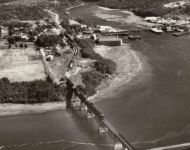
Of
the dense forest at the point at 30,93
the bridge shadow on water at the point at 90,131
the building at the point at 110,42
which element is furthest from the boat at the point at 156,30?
the bridge shadow on water at the point at 90,131

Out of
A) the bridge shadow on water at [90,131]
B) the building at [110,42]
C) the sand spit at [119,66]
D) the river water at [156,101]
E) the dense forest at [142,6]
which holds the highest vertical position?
the dense forest at [142,6]

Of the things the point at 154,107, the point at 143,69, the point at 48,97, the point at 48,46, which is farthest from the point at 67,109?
the point at 48,46

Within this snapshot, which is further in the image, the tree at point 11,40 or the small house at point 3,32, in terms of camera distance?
the small house at point 3,32

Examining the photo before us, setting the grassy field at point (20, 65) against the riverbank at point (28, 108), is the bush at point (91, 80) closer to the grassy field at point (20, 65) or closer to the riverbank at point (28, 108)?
the riverbank at point (28, 108)

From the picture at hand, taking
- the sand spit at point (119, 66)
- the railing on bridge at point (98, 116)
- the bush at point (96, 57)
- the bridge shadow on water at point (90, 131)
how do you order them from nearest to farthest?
the railing on bridge at point (98, 116), the bridge shadow on water at point (90, 131), the sand spit at point (119, 66), the bush at point (96, 57)

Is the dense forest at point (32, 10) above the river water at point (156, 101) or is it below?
above

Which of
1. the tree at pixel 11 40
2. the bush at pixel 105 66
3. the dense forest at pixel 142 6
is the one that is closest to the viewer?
the bush at pixel 105 66

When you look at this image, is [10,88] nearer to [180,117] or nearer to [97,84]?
[97,84]
